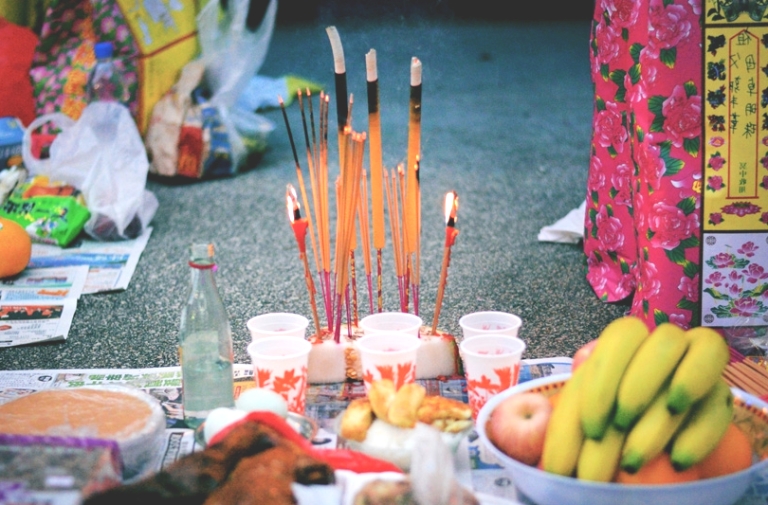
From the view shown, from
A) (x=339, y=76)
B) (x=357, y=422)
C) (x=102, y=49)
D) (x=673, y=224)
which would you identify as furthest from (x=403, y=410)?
(x=102, y=49)

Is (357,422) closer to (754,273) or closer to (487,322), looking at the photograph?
(487,322)

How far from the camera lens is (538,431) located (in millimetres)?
1116

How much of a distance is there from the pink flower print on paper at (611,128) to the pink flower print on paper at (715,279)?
1.38ft

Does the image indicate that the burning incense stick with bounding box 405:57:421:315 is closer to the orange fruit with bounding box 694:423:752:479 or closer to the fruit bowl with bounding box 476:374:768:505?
the fruit bowl with bounding box 476:374:768:505

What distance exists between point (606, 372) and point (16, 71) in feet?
8.59

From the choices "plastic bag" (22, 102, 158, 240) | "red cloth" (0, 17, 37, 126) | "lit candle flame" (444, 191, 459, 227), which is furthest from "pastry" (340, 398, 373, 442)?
"red cloth" (0, 17, 37, 126)

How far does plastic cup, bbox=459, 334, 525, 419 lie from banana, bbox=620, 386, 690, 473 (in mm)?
297

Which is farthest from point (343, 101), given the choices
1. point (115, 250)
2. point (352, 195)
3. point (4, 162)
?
point (4, 162)

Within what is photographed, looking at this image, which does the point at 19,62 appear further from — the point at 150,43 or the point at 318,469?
the point at 318,469

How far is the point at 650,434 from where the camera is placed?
3.39 ft

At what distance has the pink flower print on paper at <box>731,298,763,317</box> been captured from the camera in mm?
1819

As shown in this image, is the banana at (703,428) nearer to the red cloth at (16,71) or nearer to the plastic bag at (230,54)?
the plastic bag at (230,54)

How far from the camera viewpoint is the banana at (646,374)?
3.43 ft

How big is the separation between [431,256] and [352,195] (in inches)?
42.5
